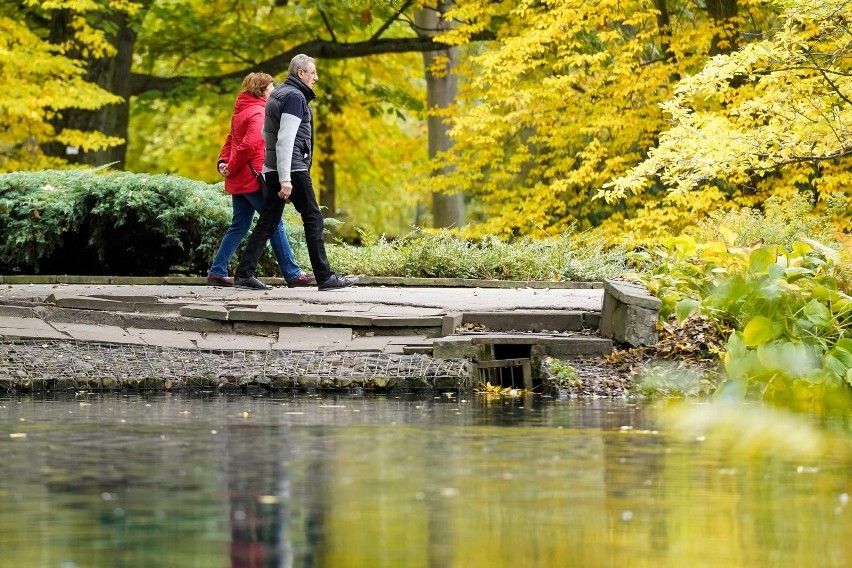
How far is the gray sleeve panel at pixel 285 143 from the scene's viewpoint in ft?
41.2

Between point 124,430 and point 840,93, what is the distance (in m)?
11.0

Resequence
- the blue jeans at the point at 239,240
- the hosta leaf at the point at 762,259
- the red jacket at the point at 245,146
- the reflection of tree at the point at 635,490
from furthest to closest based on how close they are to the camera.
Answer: the blue jeans at the point at 239,240 → the red jacket at the point at 245,146 → the hosta leaf at the point at 762,259 → the reflection of tree at the point at 635,490

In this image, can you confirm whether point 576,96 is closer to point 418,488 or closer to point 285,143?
point 285,143

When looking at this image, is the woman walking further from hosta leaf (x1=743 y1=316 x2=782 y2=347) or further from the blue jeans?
hosta leaf (x1=743 y1=316 x2=782 y2=347)

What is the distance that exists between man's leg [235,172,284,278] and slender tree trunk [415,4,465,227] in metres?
14.5

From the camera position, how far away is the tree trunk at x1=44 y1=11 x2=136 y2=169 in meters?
25.4

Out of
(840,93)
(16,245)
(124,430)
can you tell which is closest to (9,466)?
(124,430)

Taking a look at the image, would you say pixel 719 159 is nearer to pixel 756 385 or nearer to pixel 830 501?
pixel 756 385

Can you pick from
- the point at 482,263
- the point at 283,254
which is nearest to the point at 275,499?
the point at 283,254

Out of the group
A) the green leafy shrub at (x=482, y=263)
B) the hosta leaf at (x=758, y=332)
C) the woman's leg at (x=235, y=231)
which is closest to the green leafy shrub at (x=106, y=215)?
the woman's leg at (x=235, y=231)

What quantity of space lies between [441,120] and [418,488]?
908 inches

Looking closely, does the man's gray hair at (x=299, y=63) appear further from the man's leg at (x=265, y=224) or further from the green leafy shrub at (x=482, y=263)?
the green leafy shrub at (x=482, y=263)

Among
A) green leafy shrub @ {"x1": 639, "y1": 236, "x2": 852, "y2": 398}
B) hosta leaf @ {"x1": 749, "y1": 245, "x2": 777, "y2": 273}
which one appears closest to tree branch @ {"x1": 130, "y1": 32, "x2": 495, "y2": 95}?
green leafy shrub @ {"x1": 639, "y1": 236, "x2": 852, "y2": 398}

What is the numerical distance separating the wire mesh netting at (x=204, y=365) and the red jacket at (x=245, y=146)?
3227mm
